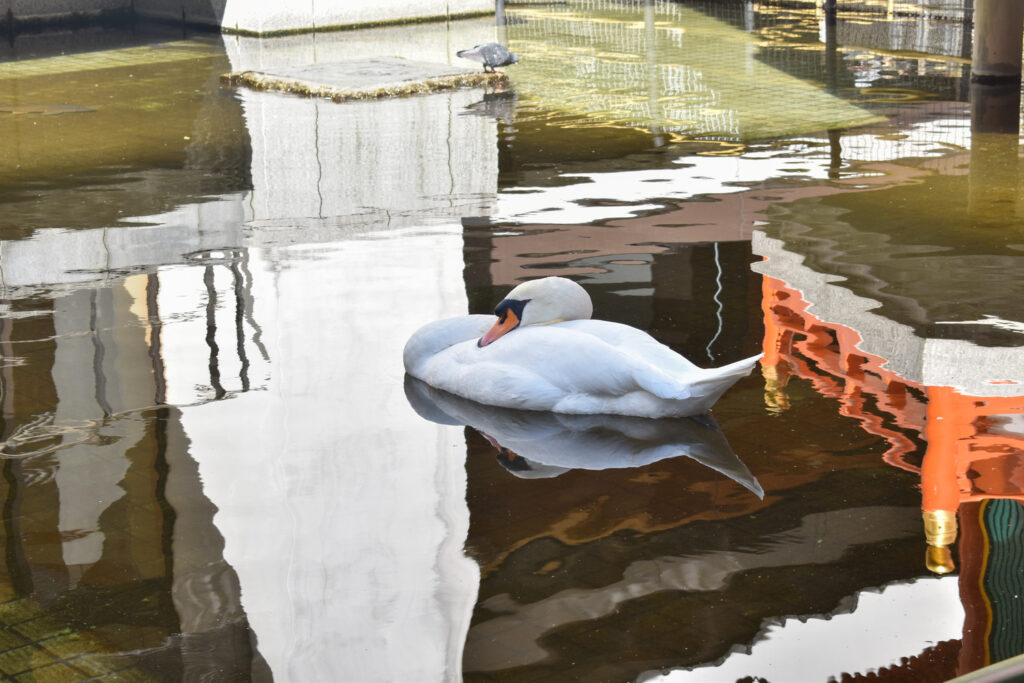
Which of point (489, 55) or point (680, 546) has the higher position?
point (489, 55)

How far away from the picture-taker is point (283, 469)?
5.81 meters

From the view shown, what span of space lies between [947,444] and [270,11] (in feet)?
61.1

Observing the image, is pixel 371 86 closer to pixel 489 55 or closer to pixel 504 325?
pixel 489 55

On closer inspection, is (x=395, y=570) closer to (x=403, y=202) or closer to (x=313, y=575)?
(x=313, y=575)

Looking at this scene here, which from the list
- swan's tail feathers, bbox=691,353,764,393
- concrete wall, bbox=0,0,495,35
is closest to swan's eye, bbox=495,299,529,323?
swan's tail feathers, bbox=691,353,764,393

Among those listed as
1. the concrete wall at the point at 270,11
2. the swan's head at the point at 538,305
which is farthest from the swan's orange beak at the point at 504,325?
the concrete wall at the point at 270,11

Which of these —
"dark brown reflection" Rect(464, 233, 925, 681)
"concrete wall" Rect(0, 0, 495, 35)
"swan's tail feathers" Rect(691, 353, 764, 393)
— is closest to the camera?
"dark brown reflection" Rect(464, 233, 925, 681)

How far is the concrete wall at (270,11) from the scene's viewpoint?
74.8 feet

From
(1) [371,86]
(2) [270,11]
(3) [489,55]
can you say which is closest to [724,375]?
(1) [371,86]

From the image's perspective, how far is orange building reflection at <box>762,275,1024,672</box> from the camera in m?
4.61

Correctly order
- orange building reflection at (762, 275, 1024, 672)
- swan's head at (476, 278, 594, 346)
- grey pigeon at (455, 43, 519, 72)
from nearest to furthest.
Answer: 1. orange building reflection at (762, 275, 1024, 672)
2. swan's head at (476, 278, 594, 346)
3. grey pigeon at (455, 43, 519, 72)

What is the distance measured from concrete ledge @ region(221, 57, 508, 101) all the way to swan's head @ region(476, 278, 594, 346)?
1012cm

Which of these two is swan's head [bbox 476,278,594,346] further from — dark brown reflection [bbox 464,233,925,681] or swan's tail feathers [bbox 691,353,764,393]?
swan's tail feathers [bbox 691,353,764,393]

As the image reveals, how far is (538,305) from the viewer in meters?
6.44
